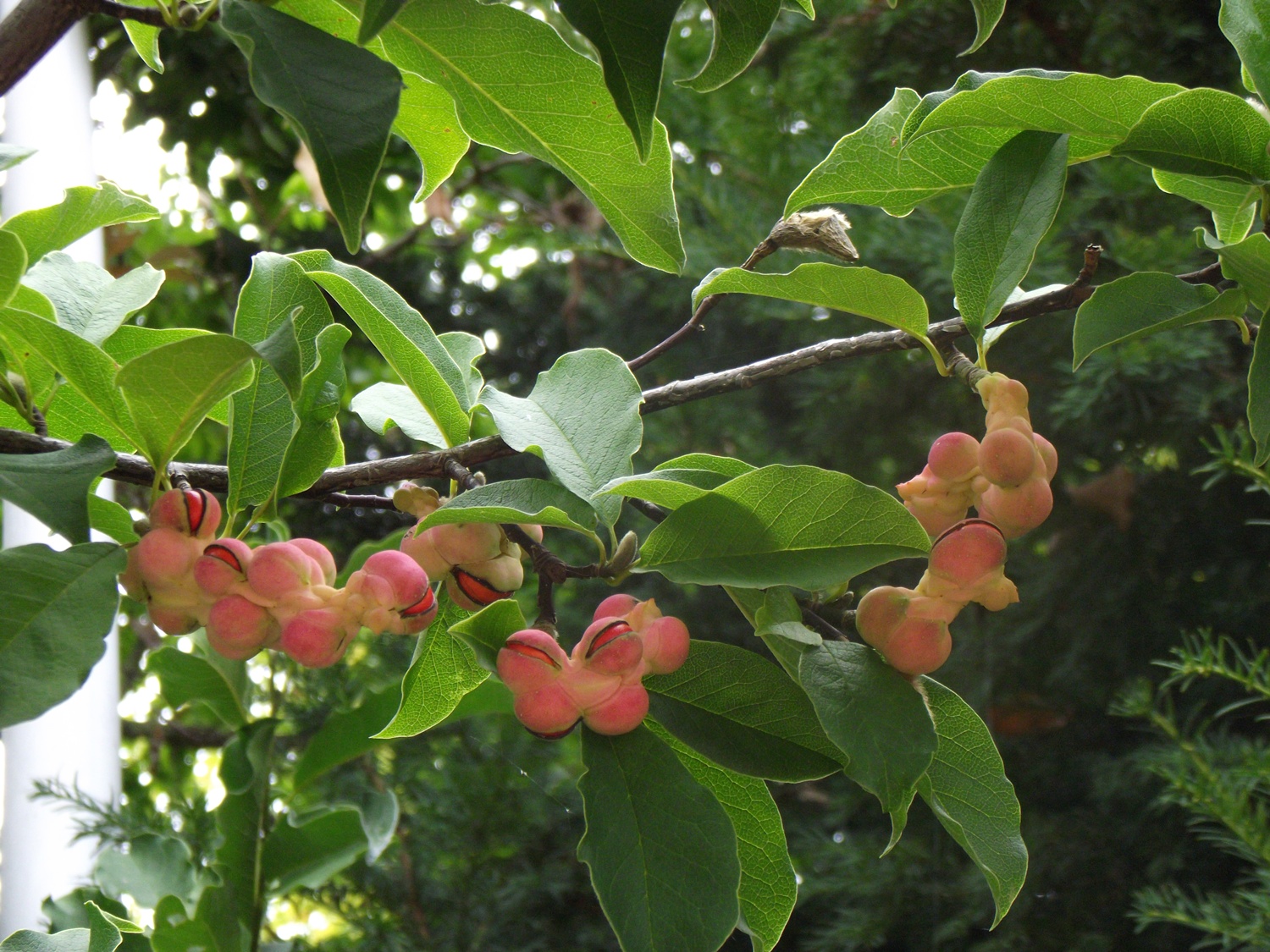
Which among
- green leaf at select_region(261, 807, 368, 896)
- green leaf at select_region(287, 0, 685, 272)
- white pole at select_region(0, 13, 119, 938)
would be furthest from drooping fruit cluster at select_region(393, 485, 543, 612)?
white pole at select_region(0, 13, 119, 938)

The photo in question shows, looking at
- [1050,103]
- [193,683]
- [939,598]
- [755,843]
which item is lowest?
[193,683]

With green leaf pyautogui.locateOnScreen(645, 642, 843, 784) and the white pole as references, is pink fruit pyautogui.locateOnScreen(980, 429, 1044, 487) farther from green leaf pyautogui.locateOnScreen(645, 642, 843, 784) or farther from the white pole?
the white pole

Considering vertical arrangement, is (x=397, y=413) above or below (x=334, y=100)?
below

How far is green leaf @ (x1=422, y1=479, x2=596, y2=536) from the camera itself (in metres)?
0.29

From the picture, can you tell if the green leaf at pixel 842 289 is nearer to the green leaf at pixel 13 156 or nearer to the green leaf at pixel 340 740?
the green leaf at pixel 13 156

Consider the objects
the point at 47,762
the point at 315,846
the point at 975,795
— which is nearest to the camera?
the point at 975,795

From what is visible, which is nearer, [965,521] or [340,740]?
[965,521]

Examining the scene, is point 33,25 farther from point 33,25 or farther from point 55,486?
point 55,486

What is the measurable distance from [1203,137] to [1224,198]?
6 centimetres

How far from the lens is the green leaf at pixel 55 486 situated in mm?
275

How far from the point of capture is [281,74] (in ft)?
0.89

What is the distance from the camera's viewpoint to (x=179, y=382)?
304 mm

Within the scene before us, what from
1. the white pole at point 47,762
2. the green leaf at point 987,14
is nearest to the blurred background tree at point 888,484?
the white pole at point 47,762

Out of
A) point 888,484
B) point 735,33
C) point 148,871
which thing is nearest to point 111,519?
point 735,33
